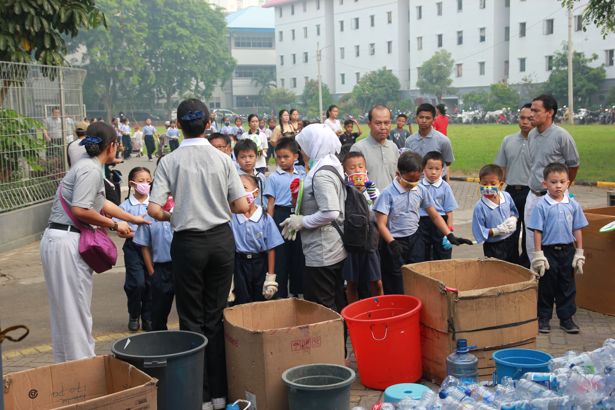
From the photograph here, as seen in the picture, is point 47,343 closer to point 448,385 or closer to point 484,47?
point 448,385

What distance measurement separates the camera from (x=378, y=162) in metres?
7.32

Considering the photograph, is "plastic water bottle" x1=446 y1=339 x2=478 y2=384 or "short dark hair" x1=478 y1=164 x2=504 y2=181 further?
"short dark hair" x1=478 y1=164 x2=504 y2=181

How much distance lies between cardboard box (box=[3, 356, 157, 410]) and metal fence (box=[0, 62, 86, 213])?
763 centimetres

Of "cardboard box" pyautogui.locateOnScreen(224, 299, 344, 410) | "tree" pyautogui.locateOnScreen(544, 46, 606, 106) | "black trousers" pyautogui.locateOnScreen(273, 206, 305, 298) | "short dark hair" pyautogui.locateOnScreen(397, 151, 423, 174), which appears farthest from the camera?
"tree" pyautogui.locateOnScreen(544, 46, 606, 106)

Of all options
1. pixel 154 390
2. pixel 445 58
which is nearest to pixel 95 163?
pixel 154 390

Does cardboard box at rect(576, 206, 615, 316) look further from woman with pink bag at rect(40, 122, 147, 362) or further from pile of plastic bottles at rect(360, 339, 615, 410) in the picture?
woman with pink bag at rect(40, 122, 147, 362)

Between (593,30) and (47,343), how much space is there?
58444 mm

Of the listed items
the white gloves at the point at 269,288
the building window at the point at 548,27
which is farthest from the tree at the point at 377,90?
Answer: the white gloves at the point at 269,288

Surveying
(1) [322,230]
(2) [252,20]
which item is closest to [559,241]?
(1) [322,230]

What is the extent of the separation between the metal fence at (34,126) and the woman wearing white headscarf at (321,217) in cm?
711

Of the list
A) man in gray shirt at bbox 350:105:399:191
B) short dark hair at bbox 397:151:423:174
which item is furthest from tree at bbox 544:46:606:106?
short dark hair at bbox 397:151:423:174

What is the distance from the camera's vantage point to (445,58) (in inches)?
2721

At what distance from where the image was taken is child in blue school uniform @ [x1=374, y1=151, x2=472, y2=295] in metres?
6.22

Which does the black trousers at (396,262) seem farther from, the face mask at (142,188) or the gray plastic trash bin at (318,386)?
the face mask at (142,188)
